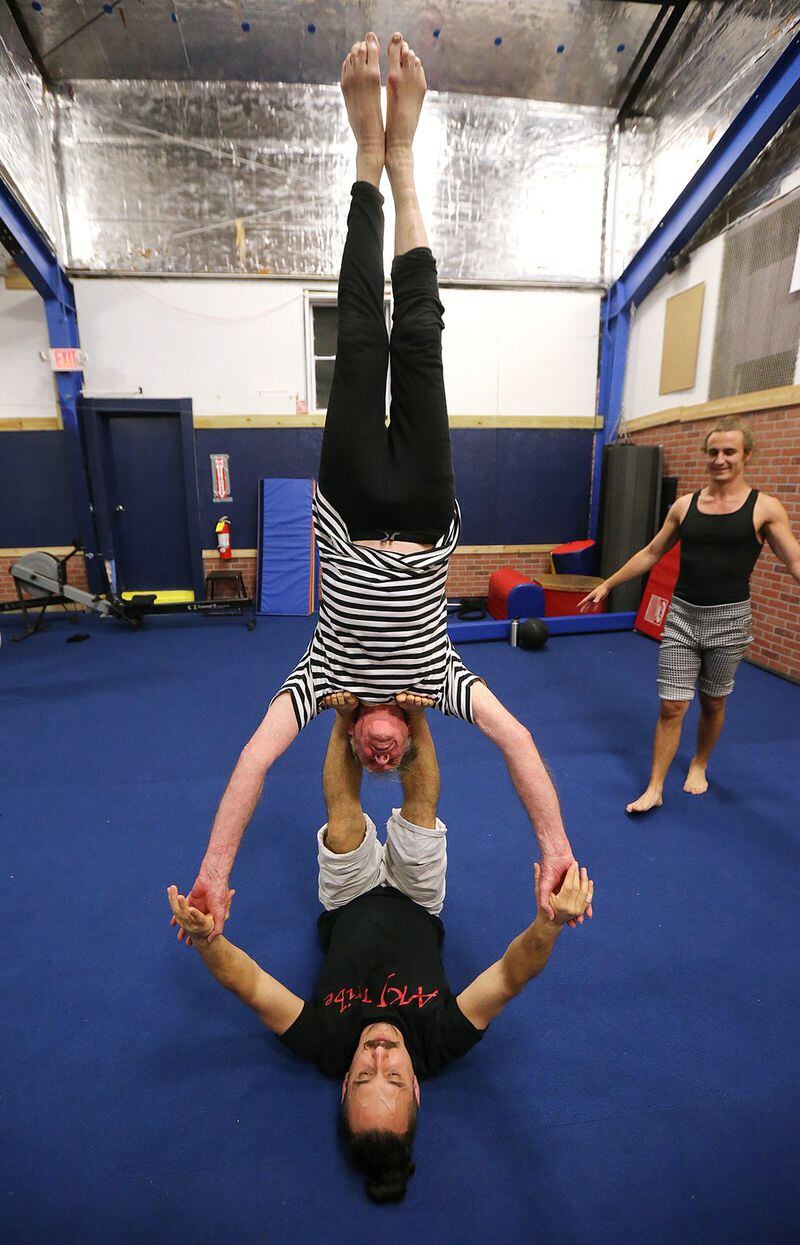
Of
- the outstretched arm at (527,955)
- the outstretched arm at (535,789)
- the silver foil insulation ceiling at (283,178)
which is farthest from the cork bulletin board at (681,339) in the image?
the outstretched arm at (527,955)

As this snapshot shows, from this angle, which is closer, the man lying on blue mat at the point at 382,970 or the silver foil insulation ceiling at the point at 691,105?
the man lying on blue mat at the point at 382,970

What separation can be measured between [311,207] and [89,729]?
5135 millimetres

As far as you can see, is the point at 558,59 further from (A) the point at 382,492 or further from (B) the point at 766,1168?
(B) the point at 766,1168

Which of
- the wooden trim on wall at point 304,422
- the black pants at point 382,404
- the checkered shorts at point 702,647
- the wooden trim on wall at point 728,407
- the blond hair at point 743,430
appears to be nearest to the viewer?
the black pants at point 382,404

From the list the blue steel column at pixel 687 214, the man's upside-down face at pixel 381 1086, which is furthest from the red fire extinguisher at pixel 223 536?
the man's upside-down face at pixel 381 1086

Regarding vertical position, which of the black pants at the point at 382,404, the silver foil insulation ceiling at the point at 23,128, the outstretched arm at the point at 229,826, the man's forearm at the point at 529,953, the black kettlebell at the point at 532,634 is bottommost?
the black kettlebell at the point at 532,634

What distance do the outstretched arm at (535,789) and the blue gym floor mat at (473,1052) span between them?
25.4 inches

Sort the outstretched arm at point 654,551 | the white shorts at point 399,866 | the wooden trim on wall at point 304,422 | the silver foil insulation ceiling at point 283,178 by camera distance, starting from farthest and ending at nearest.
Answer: the wooden trim on wall at point 304,422
the silver foil insulation ceiling at point 283,178
the outstretched arm at point 654,551
the white shorts at point 399,866

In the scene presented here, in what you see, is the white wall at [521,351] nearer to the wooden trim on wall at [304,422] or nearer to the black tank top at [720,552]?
the wooden trim on wall at [304,422]

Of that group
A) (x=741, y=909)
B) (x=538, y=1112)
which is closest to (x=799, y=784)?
(x=741, y=909)

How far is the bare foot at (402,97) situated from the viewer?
5.53ft

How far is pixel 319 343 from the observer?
5.82m

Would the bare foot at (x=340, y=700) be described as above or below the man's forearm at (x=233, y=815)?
above

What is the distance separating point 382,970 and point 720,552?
6.63 ft
